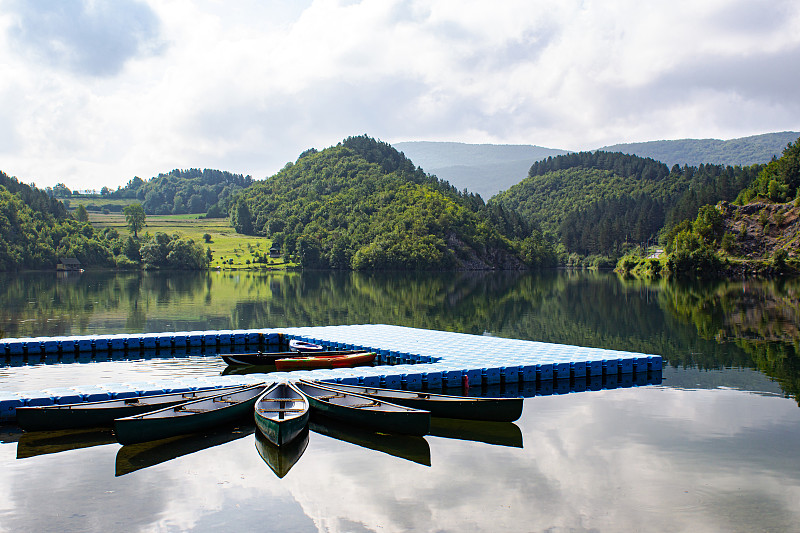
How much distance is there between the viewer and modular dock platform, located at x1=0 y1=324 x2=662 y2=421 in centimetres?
2394

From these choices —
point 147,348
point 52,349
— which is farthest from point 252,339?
point 52,349

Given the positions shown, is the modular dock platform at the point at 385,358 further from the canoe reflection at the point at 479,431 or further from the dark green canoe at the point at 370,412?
the canoe reflection at the point at 479,431

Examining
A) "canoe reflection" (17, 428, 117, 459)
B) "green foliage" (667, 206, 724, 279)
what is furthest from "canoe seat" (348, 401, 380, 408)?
"green foliage" (667, 206, 724, 279)

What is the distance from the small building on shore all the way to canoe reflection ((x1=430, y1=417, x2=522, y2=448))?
18010 cm

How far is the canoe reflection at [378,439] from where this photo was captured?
18.9 meters

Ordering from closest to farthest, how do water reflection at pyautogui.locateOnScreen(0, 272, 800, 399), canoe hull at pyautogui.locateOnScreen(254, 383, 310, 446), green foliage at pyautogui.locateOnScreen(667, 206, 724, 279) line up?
canoe hull at pyautogui.locateOnScreen(254, 383, 310, 446), water reflection at pyautogui.locateOnScreen(0, 272, 800, 399), green foliage at pyautogui.locateOnScreen(667, 206, 724, 279)

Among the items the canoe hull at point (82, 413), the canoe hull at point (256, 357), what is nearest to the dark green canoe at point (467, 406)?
the canoe hull at point (82, 413)

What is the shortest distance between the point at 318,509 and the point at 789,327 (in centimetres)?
4273

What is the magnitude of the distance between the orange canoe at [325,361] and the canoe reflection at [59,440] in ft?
30.8

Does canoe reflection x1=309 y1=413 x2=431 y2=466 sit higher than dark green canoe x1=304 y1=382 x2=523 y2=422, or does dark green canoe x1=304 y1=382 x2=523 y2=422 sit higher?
dark green canoe x1=304 y1=382 x2=523 y2=422

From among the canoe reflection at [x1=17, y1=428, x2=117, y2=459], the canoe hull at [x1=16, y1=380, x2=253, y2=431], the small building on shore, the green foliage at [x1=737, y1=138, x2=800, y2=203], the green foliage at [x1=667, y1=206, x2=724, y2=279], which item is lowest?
the canoe reflection at [x1=17, y1=428, x2=117, y2=459]

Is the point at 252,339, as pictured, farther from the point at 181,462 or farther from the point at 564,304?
the point at 564,304

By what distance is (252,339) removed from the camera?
40.1m

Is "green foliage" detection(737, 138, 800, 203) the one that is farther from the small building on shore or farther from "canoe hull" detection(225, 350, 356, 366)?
the small building on shore
